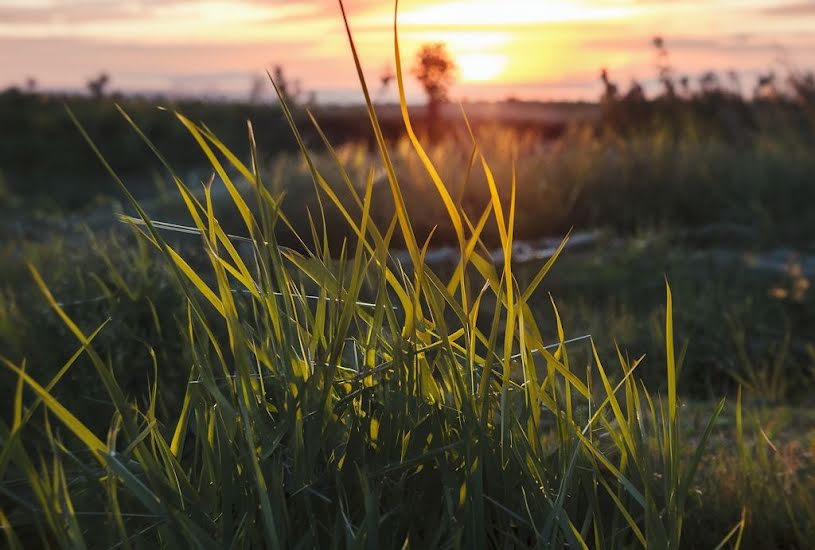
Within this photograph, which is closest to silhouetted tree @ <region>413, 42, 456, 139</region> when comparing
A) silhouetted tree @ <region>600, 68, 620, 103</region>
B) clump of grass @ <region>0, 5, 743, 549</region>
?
silhouetted tree @ <region>600, 68, 620, 103</region>

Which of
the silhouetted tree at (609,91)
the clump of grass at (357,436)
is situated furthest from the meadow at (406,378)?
the silhouetted tree at (609,91)

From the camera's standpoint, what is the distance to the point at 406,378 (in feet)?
4.82

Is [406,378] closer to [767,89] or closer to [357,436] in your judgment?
[357,436]

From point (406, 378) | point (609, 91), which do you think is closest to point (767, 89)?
point (609, 91)

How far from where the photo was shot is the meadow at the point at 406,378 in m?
1.30

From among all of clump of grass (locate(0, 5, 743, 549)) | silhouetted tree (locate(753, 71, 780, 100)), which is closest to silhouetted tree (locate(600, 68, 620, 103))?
silhouetted tree (locate(753, 71, 780, 100))

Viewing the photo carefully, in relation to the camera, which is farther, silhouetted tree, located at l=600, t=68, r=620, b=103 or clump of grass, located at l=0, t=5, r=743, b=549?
silhouetted tree, located at l=600, t=68, r=620, b=103

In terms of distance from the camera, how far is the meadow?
1297 millimetres

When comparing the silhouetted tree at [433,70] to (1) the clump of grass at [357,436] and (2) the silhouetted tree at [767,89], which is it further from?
(1) the clump of grass at [357,436]

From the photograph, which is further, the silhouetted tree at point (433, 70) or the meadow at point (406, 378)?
the silhouetted tree at point (433, 70)

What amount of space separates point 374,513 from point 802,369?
3009 mm

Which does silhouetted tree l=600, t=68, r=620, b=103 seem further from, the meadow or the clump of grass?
the clump of grass

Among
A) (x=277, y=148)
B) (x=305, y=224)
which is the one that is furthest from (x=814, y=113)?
(x=277, y=148)

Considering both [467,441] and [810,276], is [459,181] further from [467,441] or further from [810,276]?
[467,441]
